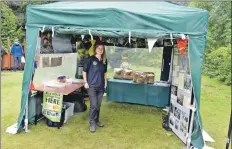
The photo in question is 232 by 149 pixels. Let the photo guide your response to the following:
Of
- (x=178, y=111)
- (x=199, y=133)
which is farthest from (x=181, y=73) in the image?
(x=199, y=133)

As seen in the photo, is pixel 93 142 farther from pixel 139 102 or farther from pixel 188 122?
pixel 139 102

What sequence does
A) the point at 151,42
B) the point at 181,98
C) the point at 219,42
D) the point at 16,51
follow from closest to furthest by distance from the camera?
the point at 151,42 < the point at 181,98 < the point at 16,51 < the point at 219,42

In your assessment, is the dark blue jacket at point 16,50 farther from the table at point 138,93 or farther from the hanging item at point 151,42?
the hanging item at point 151,42

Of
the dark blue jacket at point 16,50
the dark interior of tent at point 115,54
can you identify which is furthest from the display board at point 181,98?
the dark blue jacket at point 16,50

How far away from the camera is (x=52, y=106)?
439 cm

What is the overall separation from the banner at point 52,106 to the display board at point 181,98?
75.2 inches

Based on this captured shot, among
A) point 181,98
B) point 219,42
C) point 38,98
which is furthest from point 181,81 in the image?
point 219,42

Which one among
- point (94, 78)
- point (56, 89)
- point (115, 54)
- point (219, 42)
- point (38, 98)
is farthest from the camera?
point (219, 42)

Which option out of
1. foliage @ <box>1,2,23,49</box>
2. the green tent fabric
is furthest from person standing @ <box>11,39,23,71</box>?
the green tent fabric

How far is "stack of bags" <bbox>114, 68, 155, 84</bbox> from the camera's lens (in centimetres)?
586

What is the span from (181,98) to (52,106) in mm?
2132

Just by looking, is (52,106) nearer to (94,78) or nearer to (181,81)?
(94,78)

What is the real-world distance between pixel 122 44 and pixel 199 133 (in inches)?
113

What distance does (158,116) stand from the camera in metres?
5.48
